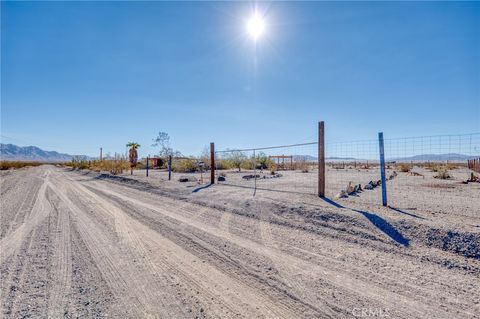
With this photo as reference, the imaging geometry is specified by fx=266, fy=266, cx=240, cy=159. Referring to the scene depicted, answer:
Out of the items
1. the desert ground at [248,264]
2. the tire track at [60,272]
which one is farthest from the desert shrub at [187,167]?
the tire track at [60,272]

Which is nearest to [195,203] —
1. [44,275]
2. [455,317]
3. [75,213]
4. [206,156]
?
[75,213]

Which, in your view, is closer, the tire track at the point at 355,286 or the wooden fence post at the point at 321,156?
the tire track at the point at 355,286

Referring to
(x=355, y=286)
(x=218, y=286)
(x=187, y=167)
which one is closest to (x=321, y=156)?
(x=355, y=286)

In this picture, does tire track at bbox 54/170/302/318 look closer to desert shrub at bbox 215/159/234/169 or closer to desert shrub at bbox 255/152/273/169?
desert shrub at bbox 215/159/234/169

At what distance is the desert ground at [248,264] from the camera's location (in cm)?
305

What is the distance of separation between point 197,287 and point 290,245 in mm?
2270

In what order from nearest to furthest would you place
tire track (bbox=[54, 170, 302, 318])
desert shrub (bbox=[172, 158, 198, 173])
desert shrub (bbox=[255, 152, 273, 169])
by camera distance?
tire track (bbox=[54, 170, 302, 318]) → desert shrub (bbox=[172, 158, 198, 173]) → desert shrub (bbox=[255, 152, 273, 169])

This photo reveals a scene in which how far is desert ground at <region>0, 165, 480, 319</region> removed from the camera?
3.05m

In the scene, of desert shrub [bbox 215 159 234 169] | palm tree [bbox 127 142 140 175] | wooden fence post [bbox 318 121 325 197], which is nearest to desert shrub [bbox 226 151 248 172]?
desert shrub [bbox 215 159 234 169]

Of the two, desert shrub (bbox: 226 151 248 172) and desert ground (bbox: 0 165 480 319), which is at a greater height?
desert shrub (bbox: 226 151 248 172)

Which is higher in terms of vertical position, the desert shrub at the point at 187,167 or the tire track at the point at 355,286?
the desert shrub at the point at 187,167

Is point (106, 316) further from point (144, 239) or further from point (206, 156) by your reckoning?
point (206, 156)

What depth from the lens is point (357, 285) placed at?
11.6ft

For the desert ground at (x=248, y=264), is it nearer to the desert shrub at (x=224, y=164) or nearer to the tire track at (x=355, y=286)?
the tire track at (x=355, y=286)
